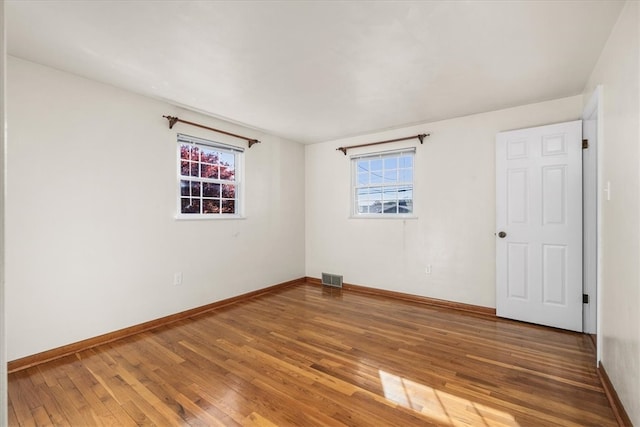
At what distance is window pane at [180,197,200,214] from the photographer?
11.5 ft

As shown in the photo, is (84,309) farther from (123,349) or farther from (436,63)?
(436,63)

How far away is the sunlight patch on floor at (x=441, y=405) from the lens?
1.71 metres

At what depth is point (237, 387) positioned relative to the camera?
6.73 feet

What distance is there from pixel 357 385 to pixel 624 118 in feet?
7.64

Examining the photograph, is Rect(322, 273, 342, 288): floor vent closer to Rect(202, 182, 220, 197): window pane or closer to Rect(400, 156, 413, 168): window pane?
Rect(400, 156, 413, 168): window pane

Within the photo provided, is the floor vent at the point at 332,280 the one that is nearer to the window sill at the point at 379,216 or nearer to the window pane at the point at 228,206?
the window sill at the point at 379,216

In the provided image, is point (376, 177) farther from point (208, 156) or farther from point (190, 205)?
point (190, 205)

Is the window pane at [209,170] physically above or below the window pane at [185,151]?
below

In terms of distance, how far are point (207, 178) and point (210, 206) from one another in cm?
36

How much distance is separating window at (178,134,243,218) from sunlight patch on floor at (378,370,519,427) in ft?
9.26

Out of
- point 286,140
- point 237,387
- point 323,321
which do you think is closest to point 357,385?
point 237,387

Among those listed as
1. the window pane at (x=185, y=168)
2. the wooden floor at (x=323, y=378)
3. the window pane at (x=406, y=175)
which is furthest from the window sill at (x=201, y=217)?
the window pane at (x=406, y=175)

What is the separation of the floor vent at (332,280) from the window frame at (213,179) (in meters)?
1.75

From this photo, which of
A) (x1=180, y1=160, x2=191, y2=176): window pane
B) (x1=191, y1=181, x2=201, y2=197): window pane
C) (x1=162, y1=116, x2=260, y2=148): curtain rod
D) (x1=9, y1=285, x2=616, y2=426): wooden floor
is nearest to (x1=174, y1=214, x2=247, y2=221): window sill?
(x1=191, y1=181, x2=201, y2=197): window pane
